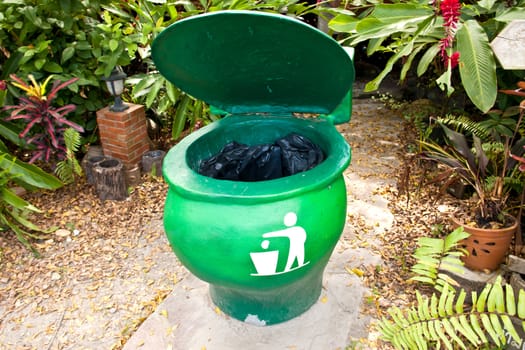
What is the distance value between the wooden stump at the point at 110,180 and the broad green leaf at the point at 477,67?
96.1 inches

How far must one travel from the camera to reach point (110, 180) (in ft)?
10.9

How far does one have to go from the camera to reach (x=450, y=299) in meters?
1.81

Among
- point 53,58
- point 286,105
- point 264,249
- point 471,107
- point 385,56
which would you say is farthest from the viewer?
point 385,56

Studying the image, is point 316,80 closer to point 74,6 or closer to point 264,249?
point 264,249

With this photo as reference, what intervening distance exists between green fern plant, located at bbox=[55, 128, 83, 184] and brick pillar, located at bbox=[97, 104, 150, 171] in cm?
25

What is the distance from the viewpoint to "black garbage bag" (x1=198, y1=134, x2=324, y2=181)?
7.54 ft

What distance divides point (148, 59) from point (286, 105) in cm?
186

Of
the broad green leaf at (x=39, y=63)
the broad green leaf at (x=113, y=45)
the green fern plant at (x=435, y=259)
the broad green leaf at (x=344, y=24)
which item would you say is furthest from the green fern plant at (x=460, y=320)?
the broad green leaf at (x=39, y=63)

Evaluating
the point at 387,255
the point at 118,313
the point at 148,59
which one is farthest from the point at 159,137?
the point at 387,255

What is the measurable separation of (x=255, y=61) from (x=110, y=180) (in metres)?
1.90

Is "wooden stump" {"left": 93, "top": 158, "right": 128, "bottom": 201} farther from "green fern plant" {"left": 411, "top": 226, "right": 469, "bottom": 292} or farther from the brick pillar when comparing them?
"green fern plant" {"left": 411, "top": 226, "right": 469, "bottom": 292}

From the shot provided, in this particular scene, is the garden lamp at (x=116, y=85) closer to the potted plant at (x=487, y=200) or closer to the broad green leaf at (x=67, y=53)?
the broad green leaf at (x=67, y=53)

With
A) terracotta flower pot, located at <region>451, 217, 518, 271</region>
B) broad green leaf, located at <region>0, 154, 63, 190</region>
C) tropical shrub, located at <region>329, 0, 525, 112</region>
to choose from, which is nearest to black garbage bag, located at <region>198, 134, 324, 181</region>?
tropical shrub, located at <region>329, 0, 525, 112</region>

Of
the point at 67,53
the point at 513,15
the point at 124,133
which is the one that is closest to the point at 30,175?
the point at 124,133
